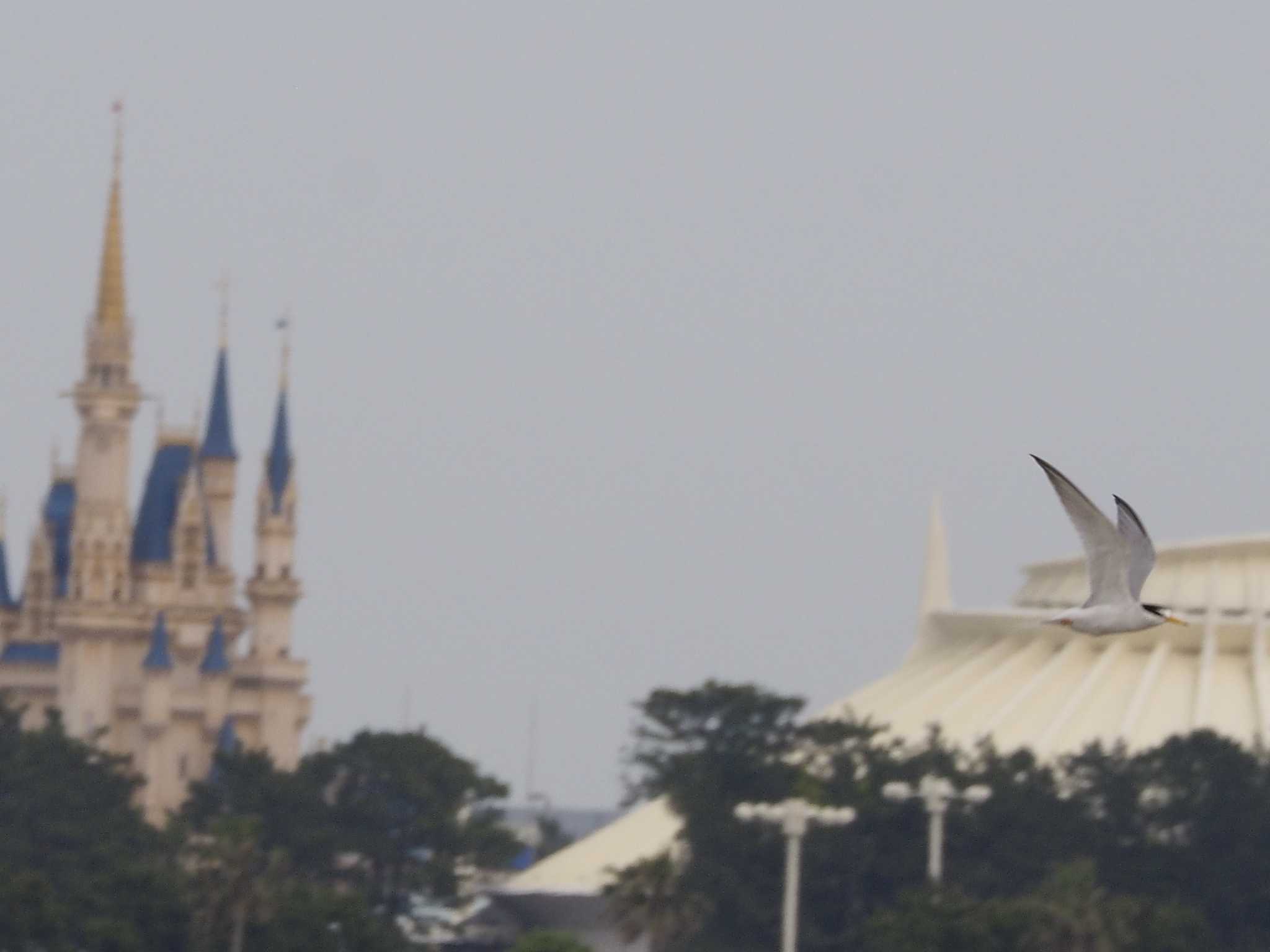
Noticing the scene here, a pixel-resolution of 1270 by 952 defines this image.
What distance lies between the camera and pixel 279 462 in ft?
404

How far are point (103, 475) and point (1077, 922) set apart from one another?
6424 cm

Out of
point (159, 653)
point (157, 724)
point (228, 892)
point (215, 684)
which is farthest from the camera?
point (215, 684)

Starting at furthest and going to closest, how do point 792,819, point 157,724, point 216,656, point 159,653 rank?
point 216,656, point 159,653, point 157,724, point 792,819

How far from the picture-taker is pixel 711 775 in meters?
74.4

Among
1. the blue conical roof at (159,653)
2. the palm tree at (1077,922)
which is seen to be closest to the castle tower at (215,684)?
the blue conical roof at (159,653)

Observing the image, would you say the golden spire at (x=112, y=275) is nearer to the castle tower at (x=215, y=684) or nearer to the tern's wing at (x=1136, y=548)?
the castle tower at (x=215, y=684)

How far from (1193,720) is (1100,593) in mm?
60160

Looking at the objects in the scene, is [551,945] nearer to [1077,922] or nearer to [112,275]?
[1077,922]

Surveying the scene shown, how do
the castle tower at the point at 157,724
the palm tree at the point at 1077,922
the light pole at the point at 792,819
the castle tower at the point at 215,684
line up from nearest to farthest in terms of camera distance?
the light pole at the point at 792,819 → the palm tree at the point at 1077,922 → the castle tower at the point at 157,724 → the castle tower at the point at 215,684

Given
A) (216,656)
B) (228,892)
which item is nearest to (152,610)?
(216,656)

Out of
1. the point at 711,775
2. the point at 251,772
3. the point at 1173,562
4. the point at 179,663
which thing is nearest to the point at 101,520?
the point at 179,663

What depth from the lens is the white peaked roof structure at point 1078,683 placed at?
84.2m

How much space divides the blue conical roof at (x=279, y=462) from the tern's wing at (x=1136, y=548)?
9689 centimetres

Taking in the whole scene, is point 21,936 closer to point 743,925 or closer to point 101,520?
point 743,925
